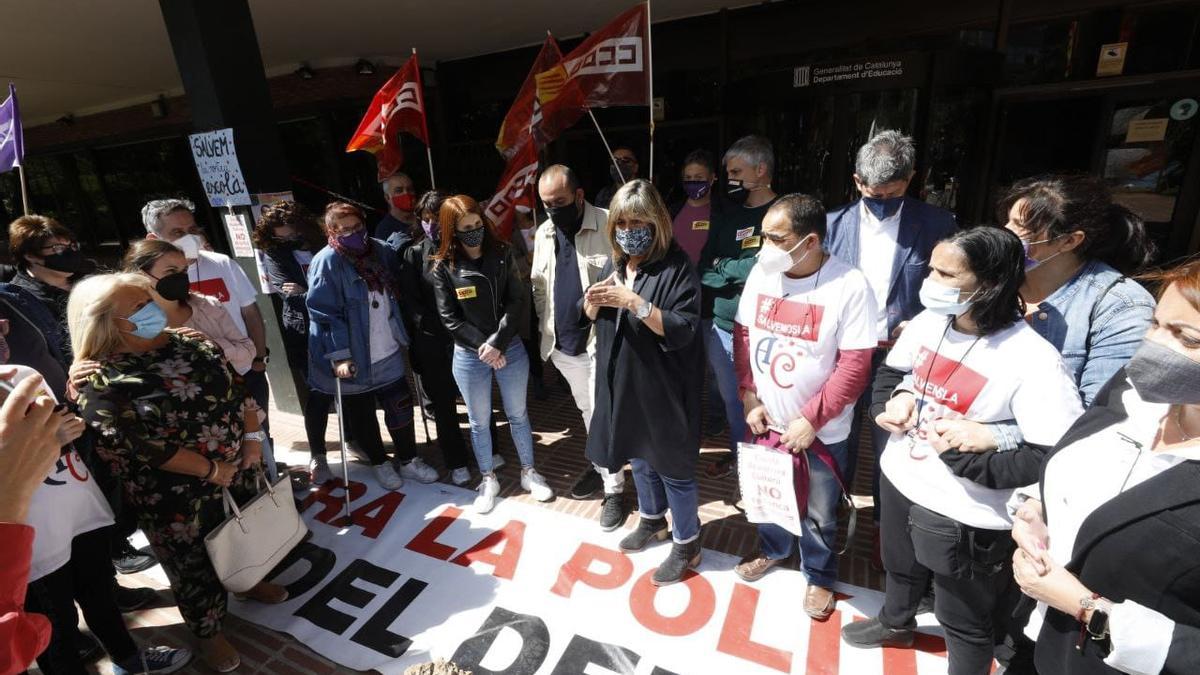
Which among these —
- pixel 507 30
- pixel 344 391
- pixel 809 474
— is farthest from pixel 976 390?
pixel 507 30

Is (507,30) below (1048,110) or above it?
above

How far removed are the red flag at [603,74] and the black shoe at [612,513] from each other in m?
2.34

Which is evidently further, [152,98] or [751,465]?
[152,98]

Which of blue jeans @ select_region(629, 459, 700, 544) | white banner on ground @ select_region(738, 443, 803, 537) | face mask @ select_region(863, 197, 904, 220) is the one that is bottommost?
blue jeans @ select_region(629, 459, 700, 544)

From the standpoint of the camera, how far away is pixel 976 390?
5.70 feet

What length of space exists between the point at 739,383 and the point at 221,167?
4537mm

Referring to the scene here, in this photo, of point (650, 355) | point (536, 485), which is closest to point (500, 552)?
point (536, 485)

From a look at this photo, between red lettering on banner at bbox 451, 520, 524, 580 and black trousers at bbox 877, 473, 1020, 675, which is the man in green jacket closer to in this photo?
black trousers at bbox 877, 473, 1020, 675

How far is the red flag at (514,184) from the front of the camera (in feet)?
11.8

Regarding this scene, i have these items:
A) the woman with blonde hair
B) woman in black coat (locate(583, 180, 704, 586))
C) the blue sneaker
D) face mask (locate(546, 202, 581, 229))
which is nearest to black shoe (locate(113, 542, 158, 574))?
the blue sneaker

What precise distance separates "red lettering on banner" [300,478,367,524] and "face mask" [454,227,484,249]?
77.9 inches

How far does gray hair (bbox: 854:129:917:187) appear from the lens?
8.46 ft

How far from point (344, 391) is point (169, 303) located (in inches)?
45.1

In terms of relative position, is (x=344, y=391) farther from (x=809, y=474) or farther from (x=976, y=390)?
(x=976, y=390)
